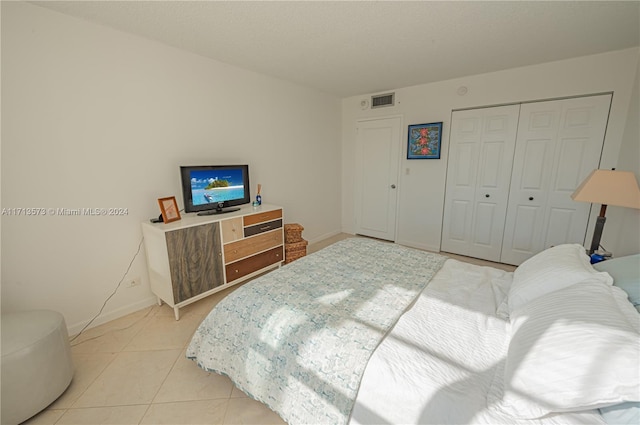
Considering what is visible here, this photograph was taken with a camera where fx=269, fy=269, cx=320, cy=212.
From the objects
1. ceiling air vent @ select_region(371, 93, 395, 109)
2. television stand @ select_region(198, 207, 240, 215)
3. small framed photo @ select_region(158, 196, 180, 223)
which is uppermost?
ceiling air vent @ select_region(371, 93, 395, 109)

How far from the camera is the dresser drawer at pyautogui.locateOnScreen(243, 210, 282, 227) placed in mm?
2780

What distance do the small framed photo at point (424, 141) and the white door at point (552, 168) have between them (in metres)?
0.91

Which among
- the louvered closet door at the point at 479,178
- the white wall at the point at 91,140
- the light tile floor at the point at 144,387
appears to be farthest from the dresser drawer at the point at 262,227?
the louvered closet door at the point at 479,178

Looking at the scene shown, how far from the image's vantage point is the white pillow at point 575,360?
2.62ft

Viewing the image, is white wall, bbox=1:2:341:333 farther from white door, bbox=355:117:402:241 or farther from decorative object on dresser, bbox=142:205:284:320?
white door, bbox=355:117:402:241

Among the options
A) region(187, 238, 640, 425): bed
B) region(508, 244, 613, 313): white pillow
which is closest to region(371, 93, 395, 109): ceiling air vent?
region(187, 238, 640, 425): bed

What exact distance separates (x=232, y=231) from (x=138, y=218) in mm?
822

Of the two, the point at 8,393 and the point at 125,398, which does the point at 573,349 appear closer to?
the point at 125,398

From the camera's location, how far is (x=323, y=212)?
4543mm

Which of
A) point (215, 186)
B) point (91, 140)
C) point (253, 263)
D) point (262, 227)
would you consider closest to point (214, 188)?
point (215, 186)

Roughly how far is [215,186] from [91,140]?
1018 millimetres

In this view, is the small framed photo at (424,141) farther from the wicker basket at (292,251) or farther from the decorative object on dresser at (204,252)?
the decorative object on dresser at (204,252)

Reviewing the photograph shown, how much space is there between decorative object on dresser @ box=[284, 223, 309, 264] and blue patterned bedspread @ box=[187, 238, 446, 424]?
1.40 metres

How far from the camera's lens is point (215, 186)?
9.07ft
